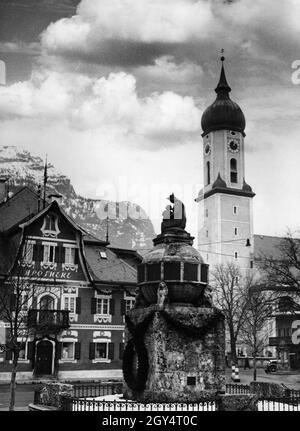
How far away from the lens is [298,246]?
4109cm

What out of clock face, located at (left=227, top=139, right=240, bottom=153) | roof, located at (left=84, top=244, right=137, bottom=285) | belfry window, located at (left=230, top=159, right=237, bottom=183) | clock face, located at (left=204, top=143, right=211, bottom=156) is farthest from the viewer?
clock face, located at (left=204, top=143, right=211, bottom=156)

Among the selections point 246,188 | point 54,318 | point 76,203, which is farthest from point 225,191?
point 54,318

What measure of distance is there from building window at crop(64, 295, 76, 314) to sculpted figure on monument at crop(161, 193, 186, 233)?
75.0 ft

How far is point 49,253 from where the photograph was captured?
42.1m

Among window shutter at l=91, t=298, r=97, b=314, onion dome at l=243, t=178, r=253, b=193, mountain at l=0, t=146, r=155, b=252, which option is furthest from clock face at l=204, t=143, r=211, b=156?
Result: window shutter at l=91, t=298, r=97, b=314

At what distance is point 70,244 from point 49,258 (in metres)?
1.89

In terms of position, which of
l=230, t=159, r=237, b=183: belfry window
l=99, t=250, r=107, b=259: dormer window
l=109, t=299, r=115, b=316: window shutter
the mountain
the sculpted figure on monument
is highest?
l=230, t=159, r=237, b=183: belfry window

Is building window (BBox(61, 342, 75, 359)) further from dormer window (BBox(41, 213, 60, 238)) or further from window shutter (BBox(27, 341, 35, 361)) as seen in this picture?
dormer window (BBox(41, 213, 60, 238))

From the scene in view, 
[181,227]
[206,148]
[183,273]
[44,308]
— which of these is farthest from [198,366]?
[206,148]

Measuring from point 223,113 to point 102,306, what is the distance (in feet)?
189

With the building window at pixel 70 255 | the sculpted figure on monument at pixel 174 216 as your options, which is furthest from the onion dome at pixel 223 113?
the sculpted figure on monument at pixel 174 216

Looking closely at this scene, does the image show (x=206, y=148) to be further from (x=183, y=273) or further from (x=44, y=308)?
(x=183, y=273)

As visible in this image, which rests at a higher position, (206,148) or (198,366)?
(206,148)

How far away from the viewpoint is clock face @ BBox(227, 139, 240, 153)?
96.8 meters
